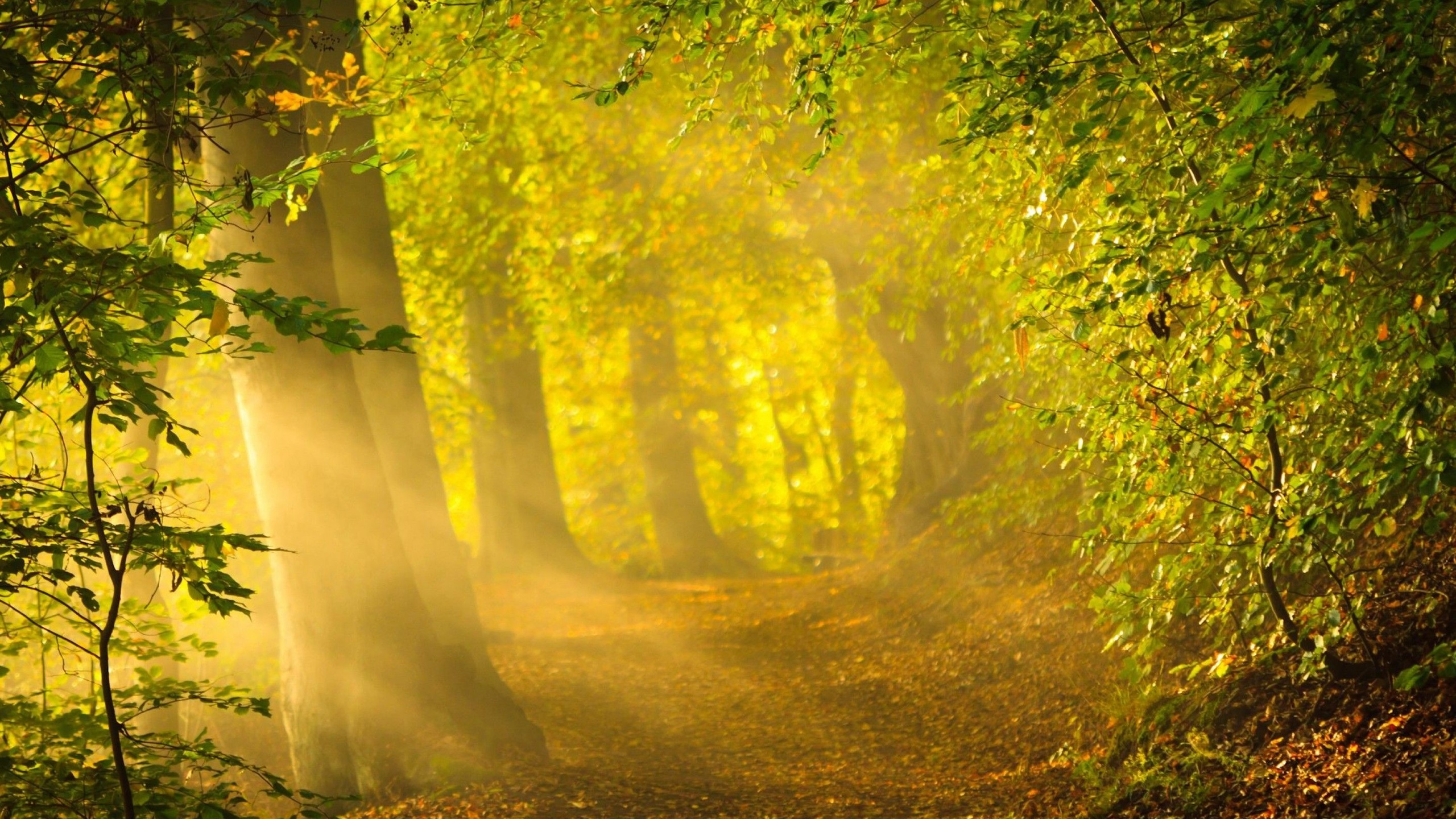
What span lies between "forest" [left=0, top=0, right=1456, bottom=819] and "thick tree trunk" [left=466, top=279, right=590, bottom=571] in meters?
0.16

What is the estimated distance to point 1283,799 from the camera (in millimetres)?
4664

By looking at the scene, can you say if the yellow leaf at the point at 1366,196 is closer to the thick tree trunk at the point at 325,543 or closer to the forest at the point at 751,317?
the forest at the point at 751,317

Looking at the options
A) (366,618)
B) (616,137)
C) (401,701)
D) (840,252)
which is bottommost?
(401,701)

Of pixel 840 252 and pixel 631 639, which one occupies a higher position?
pixel 840 252

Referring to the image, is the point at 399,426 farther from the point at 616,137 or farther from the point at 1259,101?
the point at 1259,101

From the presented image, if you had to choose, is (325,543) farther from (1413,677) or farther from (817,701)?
(1413,677)

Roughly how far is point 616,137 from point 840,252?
12.6 ft

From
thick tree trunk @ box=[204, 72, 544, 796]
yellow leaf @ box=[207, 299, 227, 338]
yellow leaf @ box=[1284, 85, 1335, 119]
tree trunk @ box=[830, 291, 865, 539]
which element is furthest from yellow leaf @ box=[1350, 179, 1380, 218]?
tree trunk @ box=[830, 291, 865, 539]

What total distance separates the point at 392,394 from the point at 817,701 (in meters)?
5.56

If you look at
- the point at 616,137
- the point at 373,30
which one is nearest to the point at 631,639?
the point at 616,137

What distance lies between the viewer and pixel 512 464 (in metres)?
18.9

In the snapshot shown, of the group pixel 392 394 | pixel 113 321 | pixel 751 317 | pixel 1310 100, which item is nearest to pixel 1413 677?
pixel 1310 100

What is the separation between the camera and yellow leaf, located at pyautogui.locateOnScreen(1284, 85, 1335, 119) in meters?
3.12

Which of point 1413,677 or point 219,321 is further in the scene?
point 1413,677
